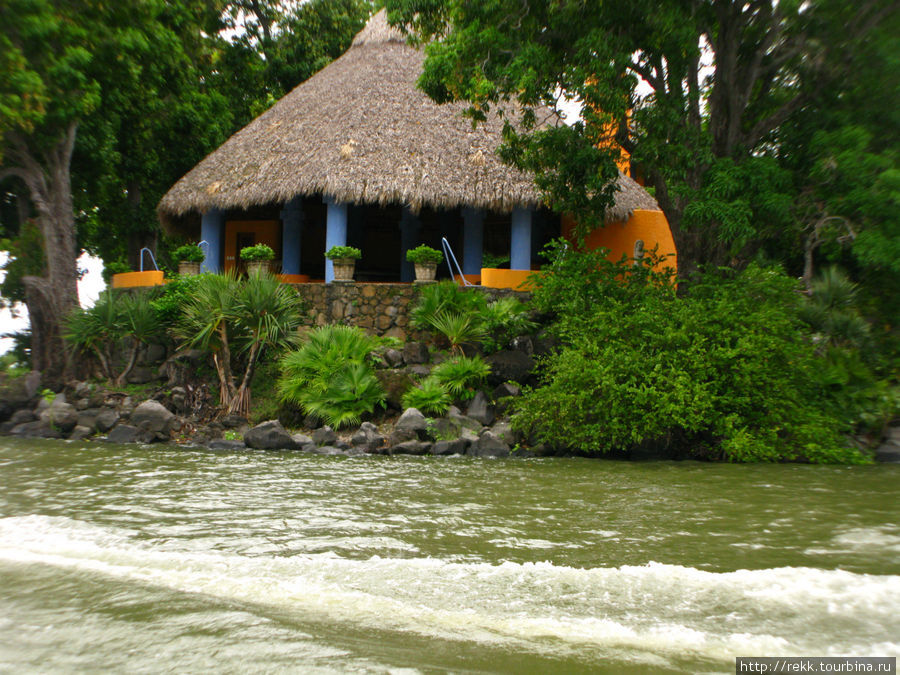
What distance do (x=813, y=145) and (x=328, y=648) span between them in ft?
35.7

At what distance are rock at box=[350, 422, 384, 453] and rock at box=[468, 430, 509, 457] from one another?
1344mm

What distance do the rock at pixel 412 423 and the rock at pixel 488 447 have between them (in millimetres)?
810

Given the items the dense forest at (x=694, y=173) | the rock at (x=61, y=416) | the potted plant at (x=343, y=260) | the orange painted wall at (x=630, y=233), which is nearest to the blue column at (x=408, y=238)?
the orange painted wall at (x=630, y=233)

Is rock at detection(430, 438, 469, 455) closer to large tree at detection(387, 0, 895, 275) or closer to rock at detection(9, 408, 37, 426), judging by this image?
large tree at detection(387, 0, 895, 275)

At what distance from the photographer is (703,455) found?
33.2 ft

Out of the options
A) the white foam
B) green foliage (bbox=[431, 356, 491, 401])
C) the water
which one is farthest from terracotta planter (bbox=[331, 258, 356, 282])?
the white foam

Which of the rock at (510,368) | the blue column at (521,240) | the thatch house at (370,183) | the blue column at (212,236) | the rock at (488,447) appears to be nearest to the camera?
the rock at (488,447)

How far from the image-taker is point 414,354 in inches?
506

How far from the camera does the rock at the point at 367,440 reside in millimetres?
10641

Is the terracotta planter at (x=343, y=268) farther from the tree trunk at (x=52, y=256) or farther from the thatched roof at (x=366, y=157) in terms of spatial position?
the tree trunk at (x=52, y=256)

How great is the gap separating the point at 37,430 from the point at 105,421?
51.7 inches

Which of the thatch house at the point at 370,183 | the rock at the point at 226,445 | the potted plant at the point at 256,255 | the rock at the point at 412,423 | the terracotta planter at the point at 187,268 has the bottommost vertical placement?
the rock at the point at 226,445

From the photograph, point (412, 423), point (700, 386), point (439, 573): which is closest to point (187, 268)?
point (412, 423)

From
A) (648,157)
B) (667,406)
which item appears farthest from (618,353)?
(648,157)
